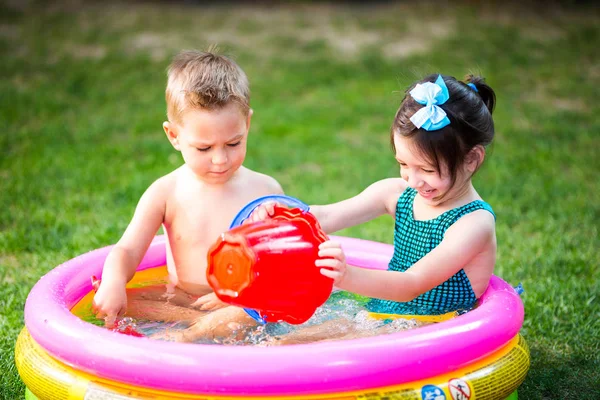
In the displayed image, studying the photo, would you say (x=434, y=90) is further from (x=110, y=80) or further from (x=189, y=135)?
(x=110, y=80)

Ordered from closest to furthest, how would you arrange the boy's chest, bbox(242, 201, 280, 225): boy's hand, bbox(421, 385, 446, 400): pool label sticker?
bbox(421, 385, 446, 400): pool label sticker
bbox(242, 201, 280, 225): boy's hand
the boy's chest

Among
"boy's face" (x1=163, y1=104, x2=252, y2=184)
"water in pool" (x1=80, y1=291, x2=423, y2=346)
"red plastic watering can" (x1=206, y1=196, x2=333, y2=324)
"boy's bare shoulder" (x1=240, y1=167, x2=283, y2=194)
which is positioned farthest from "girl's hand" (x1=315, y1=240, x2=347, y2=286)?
"boy's bare shoulder" (x1=240, y1=167, x2=283, y2=194)

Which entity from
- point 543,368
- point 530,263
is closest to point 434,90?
point 543,368

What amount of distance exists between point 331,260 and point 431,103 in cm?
73

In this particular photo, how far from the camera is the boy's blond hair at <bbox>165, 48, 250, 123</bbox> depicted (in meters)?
2.85

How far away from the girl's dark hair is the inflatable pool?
1.69 feet

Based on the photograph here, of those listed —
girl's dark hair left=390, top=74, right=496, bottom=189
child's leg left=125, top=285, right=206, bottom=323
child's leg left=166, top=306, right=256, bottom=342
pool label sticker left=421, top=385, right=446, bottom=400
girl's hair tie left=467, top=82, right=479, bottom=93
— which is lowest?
child's leg left=125, top=285, right=206, bottom=323

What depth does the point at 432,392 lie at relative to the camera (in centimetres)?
237

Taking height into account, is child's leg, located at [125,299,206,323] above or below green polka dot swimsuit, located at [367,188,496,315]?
below

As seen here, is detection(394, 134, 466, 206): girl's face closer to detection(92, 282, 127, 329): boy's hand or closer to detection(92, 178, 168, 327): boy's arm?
detection(92, 178, 168, 327): boy's arm

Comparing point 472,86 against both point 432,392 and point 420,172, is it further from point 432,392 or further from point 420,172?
point 432,392

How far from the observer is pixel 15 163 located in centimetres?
561

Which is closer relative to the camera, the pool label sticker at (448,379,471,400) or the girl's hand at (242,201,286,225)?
the pool label sticker at (448,379,471,400)

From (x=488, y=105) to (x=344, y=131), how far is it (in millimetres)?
3847
